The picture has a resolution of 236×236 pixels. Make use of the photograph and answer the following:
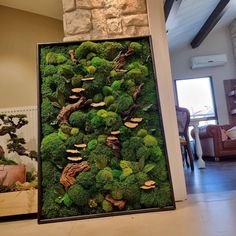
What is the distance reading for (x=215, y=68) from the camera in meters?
7.52

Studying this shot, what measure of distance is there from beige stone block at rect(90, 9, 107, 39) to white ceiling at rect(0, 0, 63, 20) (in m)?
1.14

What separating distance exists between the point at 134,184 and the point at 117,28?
1126mm

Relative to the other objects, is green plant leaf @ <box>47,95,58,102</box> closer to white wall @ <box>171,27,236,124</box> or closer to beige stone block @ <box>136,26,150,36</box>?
beige stone block @ <box>136,26,150,36</box>

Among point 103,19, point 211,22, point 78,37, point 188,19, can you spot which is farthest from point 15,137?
point 211,22

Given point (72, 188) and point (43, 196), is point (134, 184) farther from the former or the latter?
point (43, 196)

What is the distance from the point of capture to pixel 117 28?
1.95 meters

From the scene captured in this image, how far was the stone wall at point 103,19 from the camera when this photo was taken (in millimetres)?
1939

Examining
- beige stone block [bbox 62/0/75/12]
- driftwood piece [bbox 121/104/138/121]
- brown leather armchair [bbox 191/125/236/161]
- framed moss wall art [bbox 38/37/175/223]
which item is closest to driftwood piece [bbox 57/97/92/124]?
framed moss wall art [bbox 38/37/175/223]

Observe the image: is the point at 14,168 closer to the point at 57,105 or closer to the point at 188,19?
the point at 57,105

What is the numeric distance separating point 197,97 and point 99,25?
5945 mm

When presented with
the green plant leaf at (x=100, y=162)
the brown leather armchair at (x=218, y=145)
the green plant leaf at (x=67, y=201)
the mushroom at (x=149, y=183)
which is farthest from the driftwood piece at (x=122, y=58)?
the brown leather armchair at (x=218, y=145)

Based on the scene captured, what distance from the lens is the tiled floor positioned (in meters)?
1.13

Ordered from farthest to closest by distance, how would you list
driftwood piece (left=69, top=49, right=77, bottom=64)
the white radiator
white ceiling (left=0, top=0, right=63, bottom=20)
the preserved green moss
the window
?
the window → white ceiling (left=0, top=0, right=63, bottom=20) → the white radiator → driftwood piece (left=69, top=49, right=77, bottom=64) → the preserved green moss

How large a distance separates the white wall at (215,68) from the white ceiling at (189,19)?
0.27 metres
